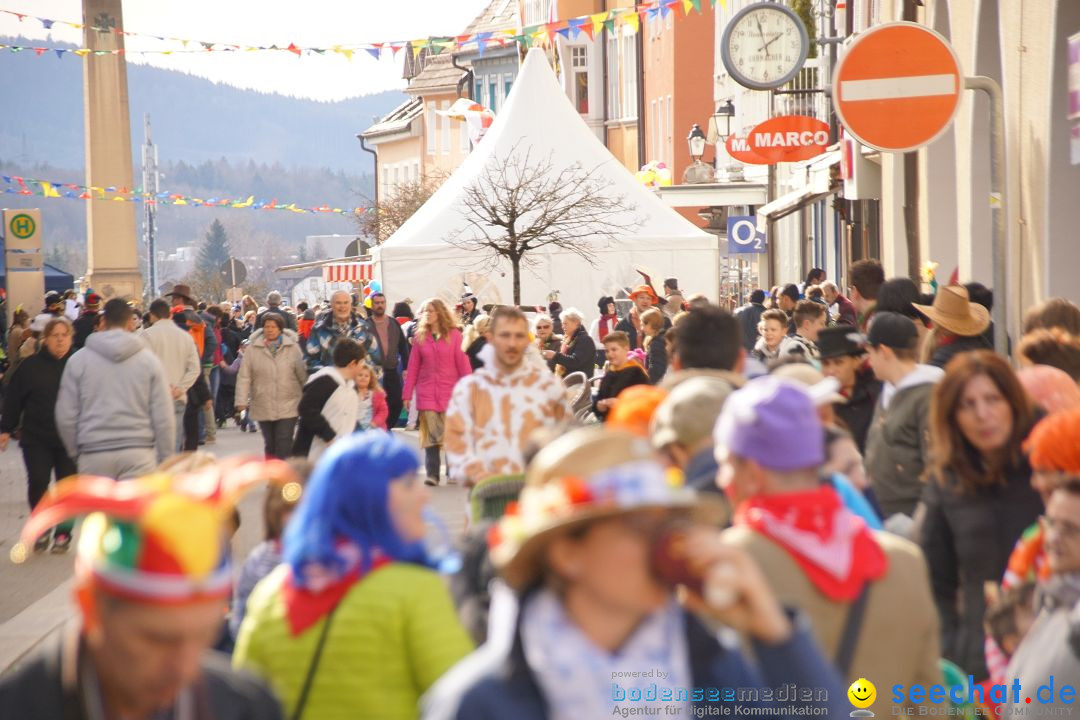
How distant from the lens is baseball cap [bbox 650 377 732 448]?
4746 mm

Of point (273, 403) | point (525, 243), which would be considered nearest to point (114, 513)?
point (273, 403)

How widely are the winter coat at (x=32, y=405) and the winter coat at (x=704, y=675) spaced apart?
9.90 metres

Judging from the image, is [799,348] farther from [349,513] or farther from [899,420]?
[349,513]

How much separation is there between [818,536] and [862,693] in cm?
39

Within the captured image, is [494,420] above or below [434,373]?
above

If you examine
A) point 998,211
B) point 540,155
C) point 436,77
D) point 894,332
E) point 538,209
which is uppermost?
point 436,77

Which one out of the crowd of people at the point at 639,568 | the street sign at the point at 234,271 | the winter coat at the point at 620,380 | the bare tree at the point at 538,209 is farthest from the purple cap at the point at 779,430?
the street sign at the point at 234,271

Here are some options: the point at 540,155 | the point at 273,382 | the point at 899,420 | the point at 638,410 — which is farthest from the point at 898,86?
the point at 540,155

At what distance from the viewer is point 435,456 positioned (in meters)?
15.7

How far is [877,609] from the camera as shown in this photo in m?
3.50

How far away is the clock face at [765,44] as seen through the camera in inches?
912

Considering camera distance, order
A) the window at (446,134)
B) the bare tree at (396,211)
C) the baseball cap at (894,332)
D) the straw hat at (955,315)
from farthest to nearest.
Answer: the window at (446,134) < the bare tree at (396,211) < the straw hat at (955,315) < the baseball cap at (894,332)

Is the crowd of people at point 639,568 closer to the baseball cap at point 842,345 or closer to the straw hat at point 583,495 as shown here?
the straw hat at point 583,495

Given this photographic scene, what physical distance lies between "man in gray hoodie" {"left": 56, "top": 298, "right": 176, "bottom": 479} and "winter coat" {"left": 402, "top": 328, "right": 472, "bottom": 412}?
4943 mm
